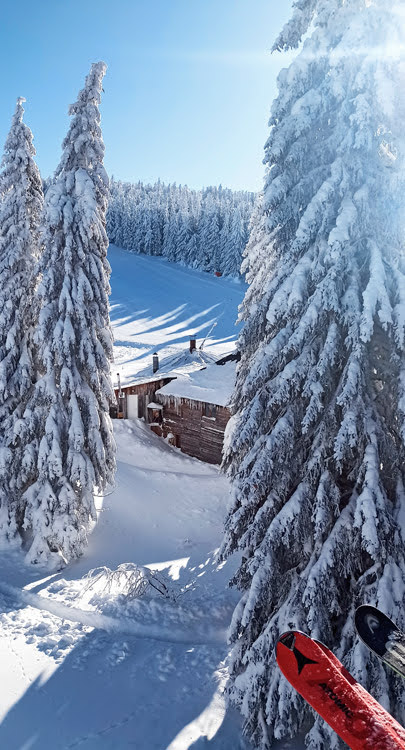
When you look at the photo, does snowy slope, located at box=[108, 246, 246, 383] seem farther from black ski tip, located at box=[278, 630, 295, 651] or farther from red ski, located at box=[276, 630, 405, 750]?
red ski, located at box=[276, 630, 405, 750]

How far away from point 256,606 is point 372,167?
7644 millimetres

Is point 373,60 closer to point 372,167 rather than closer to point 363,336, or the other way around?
point 372,167

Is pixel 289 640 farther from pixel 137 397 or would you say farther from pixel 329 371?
pixel 137 397

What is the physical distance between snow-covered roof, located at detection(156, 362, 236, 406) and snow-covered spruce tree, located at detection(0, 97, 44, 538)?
428 inches

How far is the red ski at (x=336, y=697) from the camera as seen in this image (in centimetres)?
385

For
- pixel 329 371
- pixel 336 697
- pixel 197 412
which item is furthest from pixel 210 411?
pixel 336 697

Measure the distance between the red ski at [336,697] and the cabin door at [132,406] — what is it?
75.0 feet

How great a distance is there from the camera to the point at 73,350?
15.7 meters

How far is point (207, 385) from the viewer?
1057 inches

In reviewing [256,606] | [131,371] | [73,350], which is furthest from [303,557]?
[131,371]

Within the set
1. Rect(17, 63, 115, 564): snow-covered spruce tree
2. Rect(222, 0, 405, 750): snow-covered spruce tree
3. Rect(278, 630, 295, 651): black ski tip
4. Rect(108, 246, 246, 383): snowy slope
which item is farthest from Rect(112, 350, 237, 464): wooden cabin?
Rect(278, 630, 295, 651): black ski tip

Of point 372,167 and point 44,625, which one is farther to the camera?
point 44,625

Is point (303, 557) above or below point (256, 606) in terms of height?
above

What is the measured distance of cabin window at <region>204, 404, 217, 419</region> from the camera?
83.9 feet
